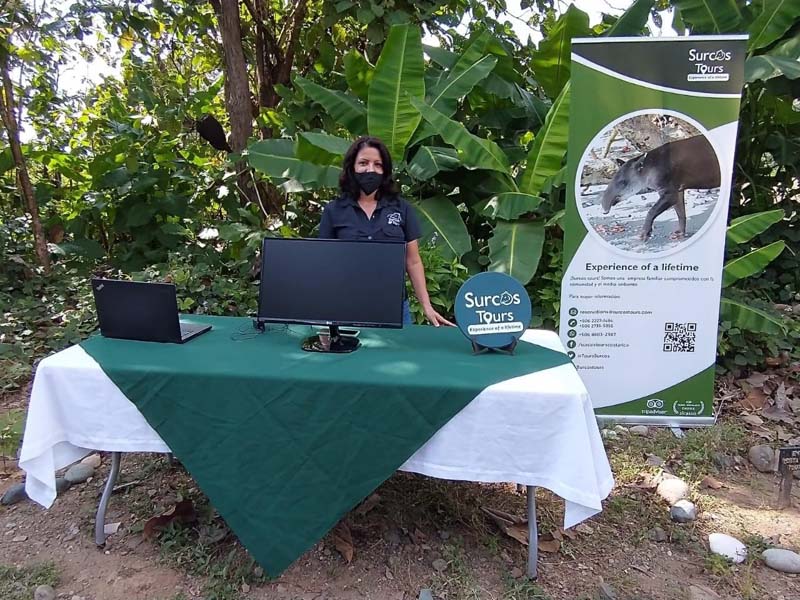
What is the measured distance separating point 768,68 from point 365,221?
9.79ft

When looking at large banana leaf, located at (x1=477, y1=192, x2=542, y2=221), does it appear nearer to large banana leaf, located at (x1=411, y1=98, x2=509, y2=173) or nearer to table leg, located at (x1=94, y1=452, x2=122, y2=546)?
large banana leaf, located at (x1=411, y1=98, x2=509, y2=173)

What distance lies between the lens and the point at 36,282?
578 centimetres

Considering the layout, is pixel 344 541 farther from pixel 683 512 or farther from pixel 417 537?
pixel 683 512

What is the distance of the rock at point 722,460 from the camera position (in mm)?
3318

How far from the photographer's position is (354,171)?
2.85 m

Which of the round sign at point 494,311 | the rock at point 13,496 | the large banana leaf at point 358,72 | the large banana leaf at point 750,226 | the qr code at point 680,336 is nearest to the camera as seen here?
the round sign at point 494,311

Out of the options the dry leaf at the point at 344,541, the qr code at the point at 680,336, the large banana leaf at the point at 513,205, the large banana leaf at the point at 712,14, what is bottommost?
the dry leaf at the point at 344,541

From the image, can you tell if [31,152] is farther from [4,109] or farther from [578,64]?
[578,64]

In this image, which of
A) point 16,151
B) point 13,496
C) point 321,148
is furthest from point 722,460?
point 16,151

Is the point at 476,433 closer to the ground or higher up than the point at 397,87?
closer to the ground

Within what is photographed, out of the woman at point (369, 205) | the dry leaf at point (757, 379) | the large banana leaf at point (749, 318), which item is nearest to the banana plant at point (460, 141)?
the woman at point (369, 205)

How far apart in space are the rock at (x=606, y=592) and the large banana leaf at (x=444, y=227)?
A: 248cm

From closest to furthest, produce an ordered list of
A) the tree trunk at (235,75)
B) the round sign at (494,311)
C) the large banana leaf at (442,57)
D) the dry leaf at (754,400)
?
the round sign at (494,311), the dry leaf at (754,400), the large banana leaf at (442,57), the tree trunk at (235,75)

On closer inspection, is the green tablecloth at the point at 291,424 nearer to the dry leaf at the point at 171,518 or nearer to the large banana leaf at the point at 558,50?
the dry leaf at the point at 171,518
